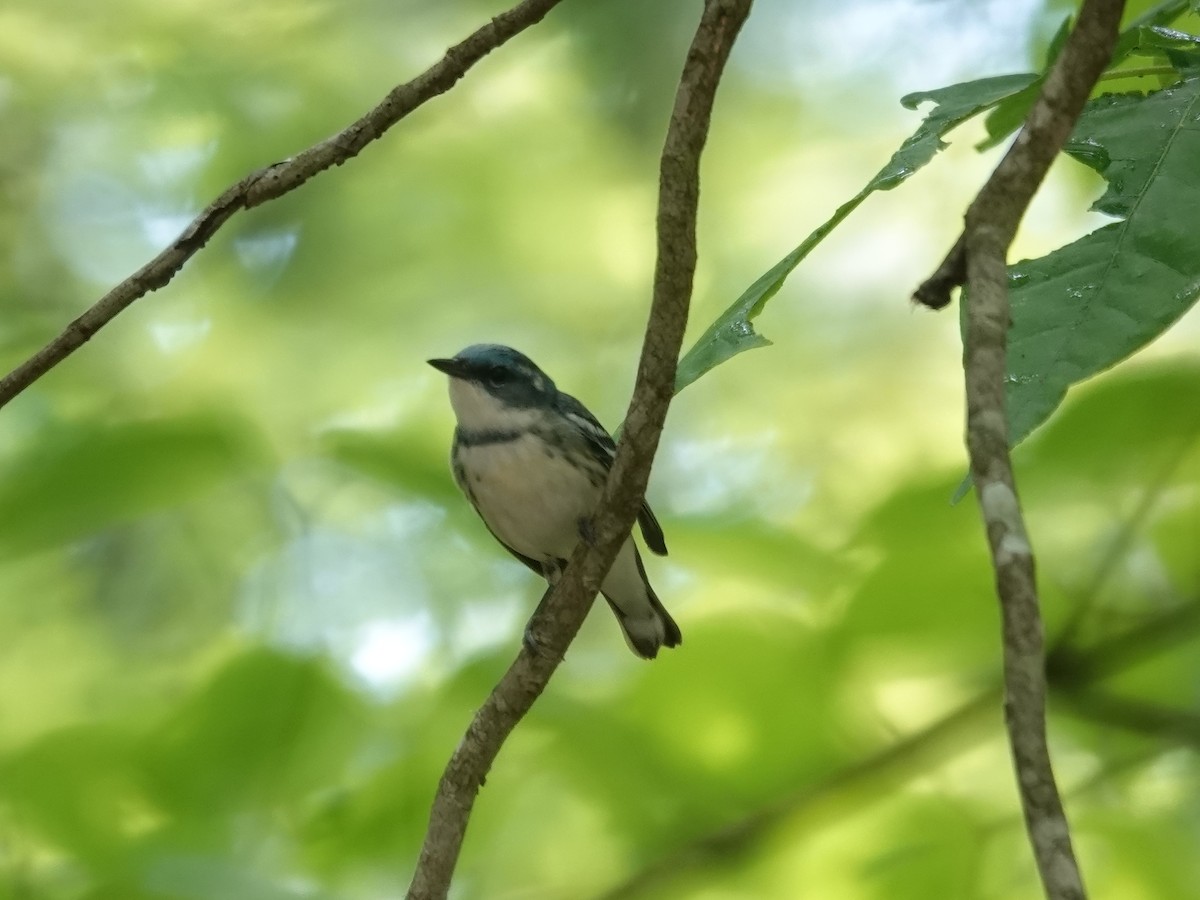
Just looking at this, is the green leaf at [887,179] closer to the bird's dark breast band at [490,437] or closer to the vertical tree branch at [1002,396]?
the vertical tree branch at [1002,396]

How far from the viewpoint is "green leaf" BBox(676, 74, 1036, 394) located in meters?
0.75

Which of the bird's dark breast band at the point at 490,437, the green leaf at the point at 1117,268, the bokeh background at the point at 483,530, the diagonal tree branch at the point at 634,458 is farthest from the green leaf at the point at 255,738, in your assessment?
the green leaf at the point at 1117,268

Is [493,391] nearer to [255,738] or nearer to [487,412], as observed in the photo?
[487,412]

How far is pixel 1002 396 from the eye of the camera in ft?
1.97

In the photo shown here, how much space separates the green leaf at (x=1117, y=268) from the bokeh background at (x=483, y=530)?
1.26m

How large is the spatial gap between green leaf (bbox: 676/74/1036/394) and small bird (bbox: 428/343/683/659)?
0.85 metres

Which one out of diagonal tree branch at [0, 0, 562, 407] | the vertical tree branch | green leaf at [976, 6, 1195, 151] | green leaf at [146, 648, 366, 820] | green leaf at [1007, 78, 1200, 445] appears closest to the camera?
the vertical tree branch

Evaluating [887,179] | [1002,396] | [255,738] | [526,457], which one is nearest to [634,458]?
[887,179]

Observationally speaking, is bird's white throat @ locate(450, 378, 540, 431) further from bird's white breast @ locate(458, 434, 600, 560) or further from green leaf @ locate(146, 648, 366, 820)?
green leaf @ locate(146, 648, 366, 820)

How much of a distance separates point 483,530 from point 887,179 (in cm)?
158

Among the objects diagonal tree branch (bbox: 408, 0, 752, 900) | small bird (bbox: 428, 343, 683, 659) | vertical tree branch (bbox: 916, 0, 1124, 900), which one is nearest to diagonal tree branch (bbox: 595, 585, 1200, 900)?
small bird (bbox: 428, 343, 683, 659)

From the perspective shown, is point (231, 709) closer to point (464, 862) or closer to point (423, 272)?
point (464, 862)

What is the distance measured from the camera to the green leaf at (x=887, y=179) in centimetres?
75

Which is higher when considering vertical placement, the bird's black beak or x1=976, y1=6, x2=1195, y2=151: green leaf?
the bird's black beak
